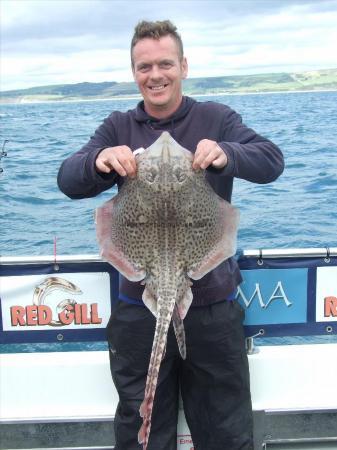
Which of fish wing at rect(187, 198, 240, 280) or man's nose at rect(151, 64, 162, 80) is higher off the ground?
man's nose at rect(151, 64, 162, 80)

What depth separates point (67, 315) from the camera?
372cm

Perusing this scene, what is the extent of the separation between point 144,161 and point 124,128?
694 millimetres

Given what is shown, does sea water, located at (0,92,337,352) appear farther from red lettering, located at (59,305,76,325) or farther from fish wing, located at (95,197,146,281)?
fish wing, located at (95,197,146,281)

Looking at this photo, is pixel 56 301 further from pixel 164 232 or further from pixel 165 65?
pixel 165 65

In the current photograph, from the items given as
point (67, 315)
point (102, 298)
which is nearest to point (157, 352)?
point (102, 298)

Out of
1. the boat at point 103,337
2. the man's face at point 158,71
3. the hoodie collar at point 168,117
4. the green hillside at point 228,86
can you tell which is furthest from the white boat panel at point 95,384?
the green hillside at point 228,86

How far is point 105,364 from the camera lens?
381 centimetres

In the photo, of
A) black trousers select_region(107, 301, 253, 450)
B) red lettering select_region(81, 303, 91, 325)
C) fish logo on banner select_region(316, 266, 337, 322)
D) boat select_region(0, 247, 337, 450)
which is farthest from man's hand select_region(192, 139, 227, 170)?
red lettering select_region(81, 303, 91, 325)

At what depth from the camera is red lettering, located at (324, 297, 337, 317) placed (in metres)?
3.73

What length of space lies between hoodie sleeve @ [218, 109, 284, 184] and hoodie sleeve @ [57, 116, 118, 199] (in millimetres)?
569

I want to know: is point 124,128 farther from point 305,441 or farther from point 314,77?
point 314,77

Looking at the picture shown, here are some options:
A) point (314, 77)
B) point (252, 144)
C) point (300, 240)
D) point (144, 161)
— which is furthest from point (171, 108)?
point (314, 77)

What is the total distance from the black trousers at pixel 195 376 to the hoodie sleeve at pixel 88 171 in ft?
2.24

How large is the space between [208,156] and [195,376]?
1.31 metres
